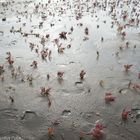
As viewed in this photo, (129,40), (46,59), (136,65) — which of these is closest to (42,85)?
(46,59)

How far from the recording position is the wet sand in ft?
→ 31.0

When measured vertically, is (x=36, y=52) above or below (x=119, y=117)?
above

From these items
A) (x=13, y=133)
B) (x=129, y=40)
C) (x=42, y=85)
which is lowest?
(x=13, y=133)

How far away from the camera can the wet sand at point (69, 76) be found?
31.0 feet

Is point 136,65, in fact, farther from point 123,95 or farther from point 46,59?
point 46,59

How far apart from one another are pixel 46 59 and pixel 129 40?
511cm

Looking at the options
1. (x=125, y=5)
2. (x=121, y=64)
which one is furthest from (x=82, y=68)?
(x=125, y=5)

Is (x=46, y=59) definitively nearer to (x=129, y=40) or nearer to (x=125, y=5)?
(x=129, y=40)

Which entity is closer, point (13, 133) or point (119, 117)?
point (13, 133)

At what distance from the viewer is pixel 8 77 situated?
12680mm

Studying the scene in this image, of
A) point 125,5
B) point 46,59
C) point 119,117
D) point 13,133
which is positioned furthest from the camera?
point 125,5

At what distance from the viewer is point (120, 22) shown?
20250 millimetres

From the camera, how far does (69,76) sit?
1263 centimetres

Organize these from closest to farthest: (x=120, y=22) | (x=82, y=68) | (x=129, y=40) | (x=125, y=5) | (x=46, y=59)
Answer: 1. (x=82, y=68)
2. (x=46, y=59)
3. (x=129, y=40)
4. (x=120, y=22)
5. (x=125, y=5)
